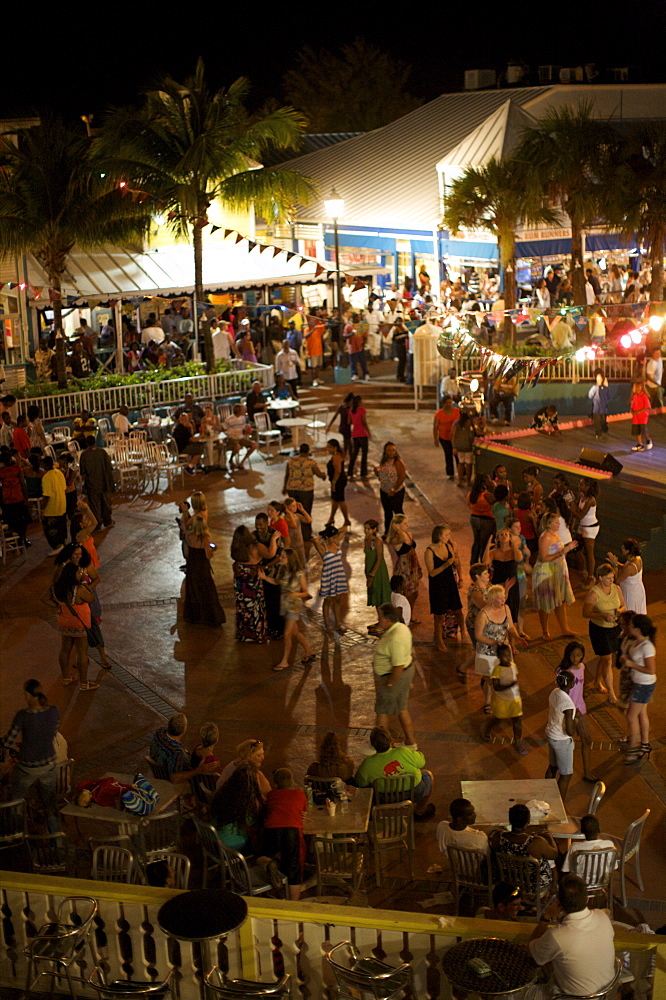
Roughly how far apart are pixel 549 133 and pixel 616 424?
7875 millimetres

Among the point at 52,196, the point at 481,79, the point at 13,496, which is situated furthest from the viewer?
the point at 481,79

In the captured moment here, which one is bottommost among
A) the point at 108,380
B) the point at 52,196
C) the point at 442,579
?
the point at 442,579

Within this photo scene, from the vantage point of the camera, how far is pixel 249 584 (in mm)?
11469

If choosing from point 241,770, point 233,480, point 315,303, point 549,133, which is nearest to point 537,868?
point 241,770

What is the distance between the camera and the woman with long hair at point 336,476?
14.8m

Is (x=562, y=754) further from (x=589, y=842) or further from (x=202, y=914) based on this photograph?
(x=202, y=914)

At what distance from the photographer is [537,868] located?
6727 mm

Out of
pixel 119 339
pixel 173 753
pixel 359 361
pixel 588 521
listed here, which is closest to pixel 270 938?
pixel 173 753

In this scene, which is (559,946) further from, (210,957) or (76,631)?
(76,631)

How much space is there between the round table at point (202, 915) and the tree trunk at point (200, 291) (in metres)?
17.8

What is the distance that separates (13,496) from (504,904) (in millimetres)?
9847

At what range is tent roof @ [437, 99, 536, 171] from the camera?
2698 cm

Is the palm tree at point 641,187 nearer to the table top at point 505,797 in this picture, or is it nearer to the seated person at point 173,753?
the table top at point 505,797

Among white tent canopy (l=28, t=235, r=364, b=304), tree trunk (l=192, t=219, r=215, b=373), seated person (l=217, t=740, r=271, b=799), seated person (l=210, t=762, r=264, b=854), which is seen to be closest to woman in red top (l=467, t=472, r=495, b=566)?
seated person (l=217, t=740, r=271, b=799)
